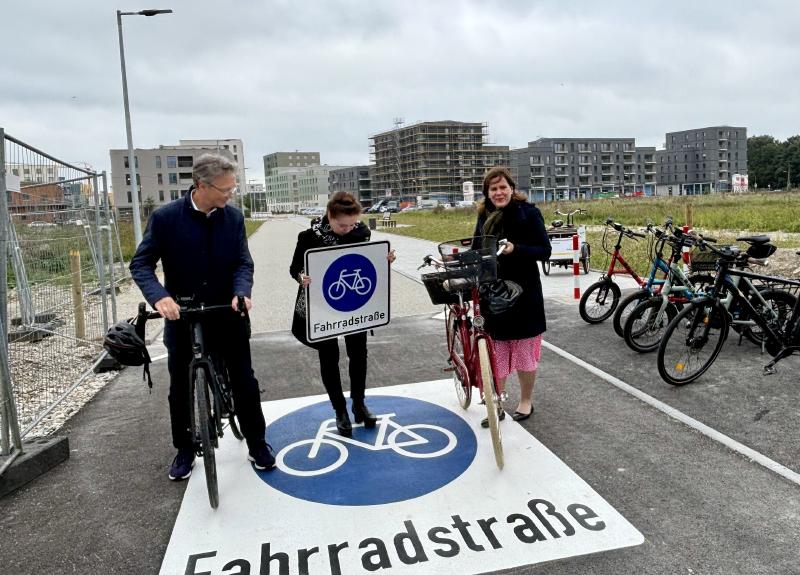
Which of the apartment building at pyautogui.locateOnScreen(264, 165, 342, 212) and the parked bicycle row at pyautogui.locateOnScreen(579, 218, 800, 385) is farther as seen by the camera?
the apartment building at pyautogui.locateOnScreen(264, 165, 342, 212)

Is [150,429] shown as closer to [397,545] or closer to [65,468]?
[65,468]

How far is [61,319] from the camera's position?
620cm

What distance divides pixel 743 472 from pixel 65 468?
438cm

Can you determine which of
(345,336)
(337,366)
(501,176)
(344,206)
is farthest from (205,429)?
(501,176)

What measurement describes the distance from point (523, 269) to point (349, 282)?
1254mm

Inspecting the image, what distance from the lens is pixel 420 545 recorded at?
305cm

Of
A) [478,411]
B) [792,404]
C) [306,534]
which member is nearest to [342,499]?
[306,534]

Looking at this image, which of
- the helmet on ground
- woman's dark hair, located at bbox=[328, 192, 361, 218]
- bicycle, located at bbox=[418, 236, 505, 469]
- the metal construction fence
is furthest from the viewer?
the metal construction fence

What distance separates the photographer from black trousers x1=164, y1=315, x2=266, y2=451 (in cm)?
369

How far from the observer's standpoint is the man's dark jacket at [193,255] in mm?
3523

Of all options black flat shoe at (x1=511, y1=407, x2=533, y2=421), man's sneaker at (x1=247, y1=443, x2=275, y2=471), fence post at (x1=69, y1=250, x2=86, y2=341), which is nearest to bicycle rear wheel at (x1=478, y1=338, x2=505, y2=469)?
black flat shoe at (x1=511, y1=407, x2=533, y2=421)

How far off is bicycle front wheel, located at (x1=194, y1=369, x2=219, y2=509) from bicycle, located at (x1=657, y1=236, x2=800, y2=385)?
12.0ft

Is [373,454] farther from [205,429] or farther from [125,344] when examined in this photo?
[125,344]

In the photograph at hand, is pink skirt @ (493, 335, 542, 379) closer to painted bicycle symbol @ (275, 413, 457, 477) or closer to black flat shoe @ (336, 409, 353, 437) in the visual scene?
painted bicycle symbol @ (275, 413, 457, 477)
